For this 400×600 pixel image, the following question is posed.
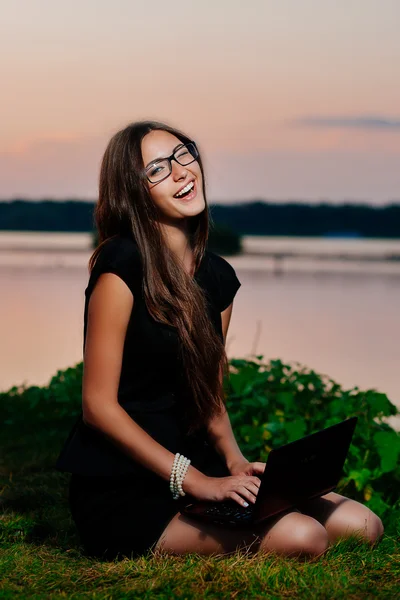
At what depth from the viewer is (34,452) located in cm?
549

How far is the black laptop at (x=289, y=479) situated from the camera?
10.2 ft

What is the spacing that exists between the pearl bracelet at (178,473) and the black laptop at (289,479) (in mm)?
65

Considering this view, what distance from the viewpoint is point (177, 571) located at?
10.5 ft

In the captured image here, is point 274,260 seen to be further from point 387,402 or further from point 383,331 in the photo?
point 387,402

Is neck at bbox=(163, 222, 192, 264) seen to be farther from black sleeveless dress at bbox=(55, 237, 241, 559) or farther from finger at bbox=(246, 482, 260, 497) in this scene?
finger at bbox=(246, 482, 260, 497)

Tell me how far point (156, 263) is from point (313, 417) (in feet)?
7.15

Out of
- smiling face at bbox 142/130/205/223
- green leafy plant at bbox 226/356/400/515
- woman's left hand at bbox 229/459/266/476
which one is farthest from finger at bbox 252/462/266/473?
smiling face at bbox 142/130/205/223

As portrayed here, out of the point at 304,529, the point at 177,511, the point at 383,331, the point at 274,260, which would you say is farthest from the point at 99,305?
the point at 274,260

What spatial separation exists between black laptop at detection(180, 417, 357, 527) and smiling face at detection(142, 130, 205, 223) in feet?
3.26

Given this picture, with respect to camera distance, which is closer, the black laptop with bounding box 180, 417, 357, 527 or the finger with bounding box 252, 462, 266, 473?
the black laptop with bounding box 180, 417, 357, 527

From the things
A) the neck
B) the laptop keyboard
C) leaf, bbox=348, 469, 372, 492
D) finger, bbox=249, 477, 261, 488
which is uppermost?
the neck

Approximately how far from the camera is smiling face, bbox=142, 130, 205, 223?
350cm

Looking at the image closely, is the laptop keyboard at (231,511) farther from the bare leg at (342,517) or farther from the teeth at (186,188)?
the teeth at (186,188)

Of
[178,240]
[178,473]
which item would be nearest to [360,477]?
[178,473]
